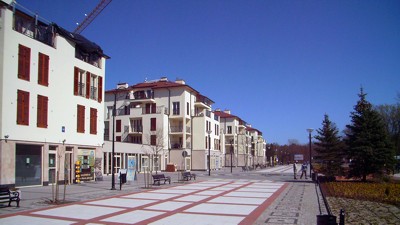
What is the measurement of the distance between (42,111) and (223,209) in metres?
15.5

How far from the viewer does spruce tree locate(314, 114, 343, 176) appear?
34.5 m

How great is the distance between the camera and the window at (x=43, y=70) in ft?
80.5

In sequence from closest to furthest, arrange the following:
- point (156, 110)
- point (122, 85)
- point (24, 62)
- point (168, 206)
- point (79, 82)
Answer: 1. point (168, 206)
2. point (24, 62)
3. point (79, 82)
4. point (156, 110)
5. point (122, 85)

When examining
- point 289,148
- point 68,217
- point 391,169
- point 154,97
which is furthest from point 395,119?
point 289,148

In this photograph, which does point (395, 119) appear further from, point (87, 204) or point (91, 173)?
point (87, 204)

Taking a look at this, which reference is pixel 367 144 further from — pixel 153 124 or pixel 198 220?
A: pixel 153 124

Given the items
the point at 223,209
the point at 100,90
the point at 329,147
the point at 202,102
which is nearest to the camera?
the point at 223,209

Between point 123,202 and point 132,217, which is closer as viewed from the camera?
point 132,217

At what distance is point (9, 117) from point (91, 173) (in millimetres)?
9568

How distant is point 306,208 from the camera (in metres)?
15.1

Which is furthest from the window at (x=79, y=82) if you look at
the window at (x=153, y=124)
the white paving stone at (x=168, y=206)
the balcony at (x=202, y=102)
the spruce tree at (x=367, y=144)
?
the balcony at (x=202, y=102)

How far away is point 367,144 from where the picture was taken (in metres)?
28.2

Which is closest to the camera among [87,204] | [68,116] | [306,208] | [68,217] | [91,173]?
[68,217]

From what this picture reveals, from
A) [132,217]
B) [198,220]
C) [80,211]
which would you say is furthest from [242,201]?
[80,211]
